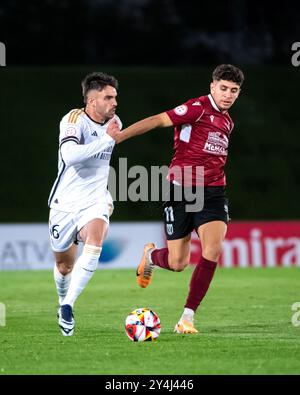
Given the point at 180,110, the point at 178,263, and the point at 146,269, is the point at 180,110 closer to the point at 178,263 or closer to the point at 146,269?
the point at 178,263

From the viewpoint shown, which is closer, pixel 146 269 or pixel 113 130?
pixel 113 130

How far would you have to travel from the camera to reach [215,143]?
9.37 metres

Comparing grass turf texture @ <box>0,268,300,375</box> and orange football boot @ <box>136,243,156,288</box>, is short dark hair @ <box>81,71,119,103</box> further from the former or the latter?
grass turf texture @ <box>0,268,300,375</box>

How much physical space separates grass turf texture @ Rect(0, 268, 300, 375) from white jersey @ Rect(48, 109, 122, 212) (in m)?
1.15

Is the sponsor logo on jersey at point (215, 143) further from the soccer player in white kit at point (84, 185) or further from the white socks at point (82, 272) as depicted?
the white socks at point (82, 272)

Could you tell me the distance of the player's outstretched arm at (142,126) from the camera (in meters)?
8.59

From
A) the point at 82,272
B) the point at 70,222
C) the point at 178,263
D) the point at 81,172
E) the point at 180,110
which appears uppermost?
the point at 180,110

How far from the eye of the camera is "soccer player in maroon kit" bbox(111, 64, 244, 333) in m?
9.05

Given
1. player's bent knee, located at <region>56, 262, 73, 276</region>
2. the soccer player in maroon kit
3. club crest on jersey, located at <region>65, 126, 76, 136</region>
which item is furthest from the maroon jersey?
player's bent knee, located at <region>56, 262, 73, 276</region>

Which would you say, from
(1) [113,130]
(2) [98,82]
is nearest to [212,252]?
(1) [113,130]

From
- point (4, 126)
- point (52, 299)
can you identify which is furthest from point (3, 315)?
point (4, 126)

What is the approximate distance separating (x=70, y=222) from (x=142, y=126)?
1058mm
